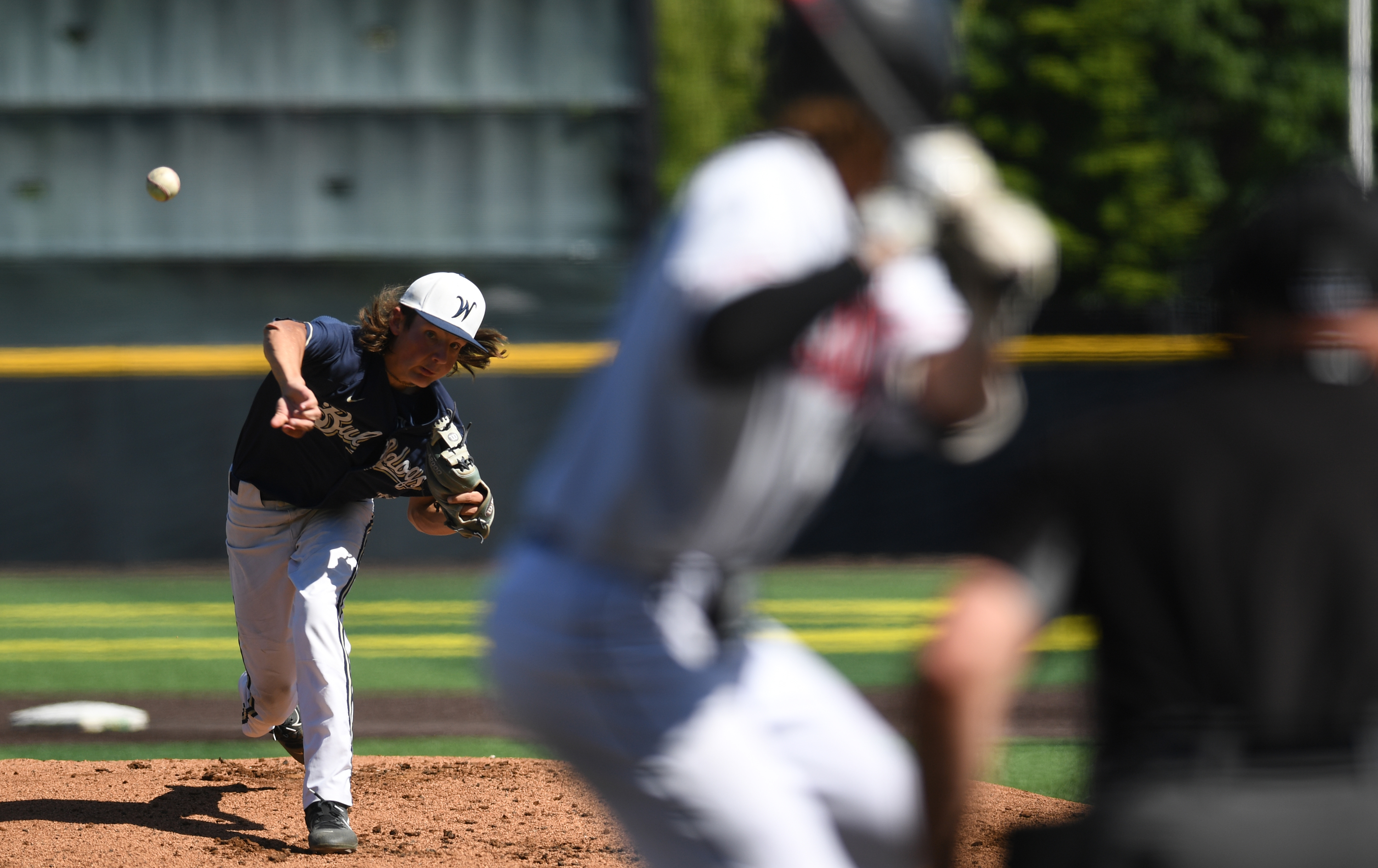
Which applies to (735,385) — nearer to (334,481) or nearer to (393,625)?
(334,481)

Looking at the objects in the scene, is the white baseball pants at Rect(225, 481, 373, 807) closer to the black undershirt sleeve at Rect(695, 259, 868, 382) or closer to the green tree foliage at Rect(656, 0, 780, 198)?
the black undershirt sleeve at Rect(695, 259, 868, 382)

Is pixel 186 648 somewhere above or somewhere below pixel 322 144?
below

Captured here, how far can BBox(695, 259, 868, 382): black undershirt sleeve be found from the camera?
1.84m

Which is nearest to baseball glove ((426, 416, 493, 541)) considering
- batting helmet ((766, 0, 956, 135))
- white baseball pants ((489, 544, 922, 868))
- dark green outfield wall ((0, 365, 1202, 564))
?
white baseball pants ((489, 544, 922, 868))

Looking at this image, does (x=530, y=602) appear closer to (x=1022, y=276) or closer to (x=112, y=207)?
(x=1022, y=276)

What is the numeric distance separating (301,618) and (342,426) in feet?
2.04

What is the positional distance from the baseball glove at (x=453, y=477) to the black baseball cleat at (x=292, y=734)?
1131mm

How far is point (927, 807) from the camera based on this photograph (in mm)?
1821

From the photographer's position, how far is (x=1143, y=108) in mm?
37812

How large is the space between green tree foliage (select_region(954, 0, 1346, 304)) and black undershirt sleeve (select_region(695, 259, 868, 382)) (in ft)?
110

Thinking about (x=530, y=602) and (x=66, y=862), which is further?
(x=66, y=862)

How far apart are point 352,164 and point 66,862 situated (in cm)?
1225

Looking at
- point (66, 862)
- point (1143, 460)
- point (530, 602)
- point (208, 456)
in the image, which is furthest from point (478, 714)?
point (208, 456)

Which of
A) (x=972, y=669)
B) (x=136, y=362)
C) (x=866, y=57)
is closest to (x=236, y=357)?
(x=136, y=362)
